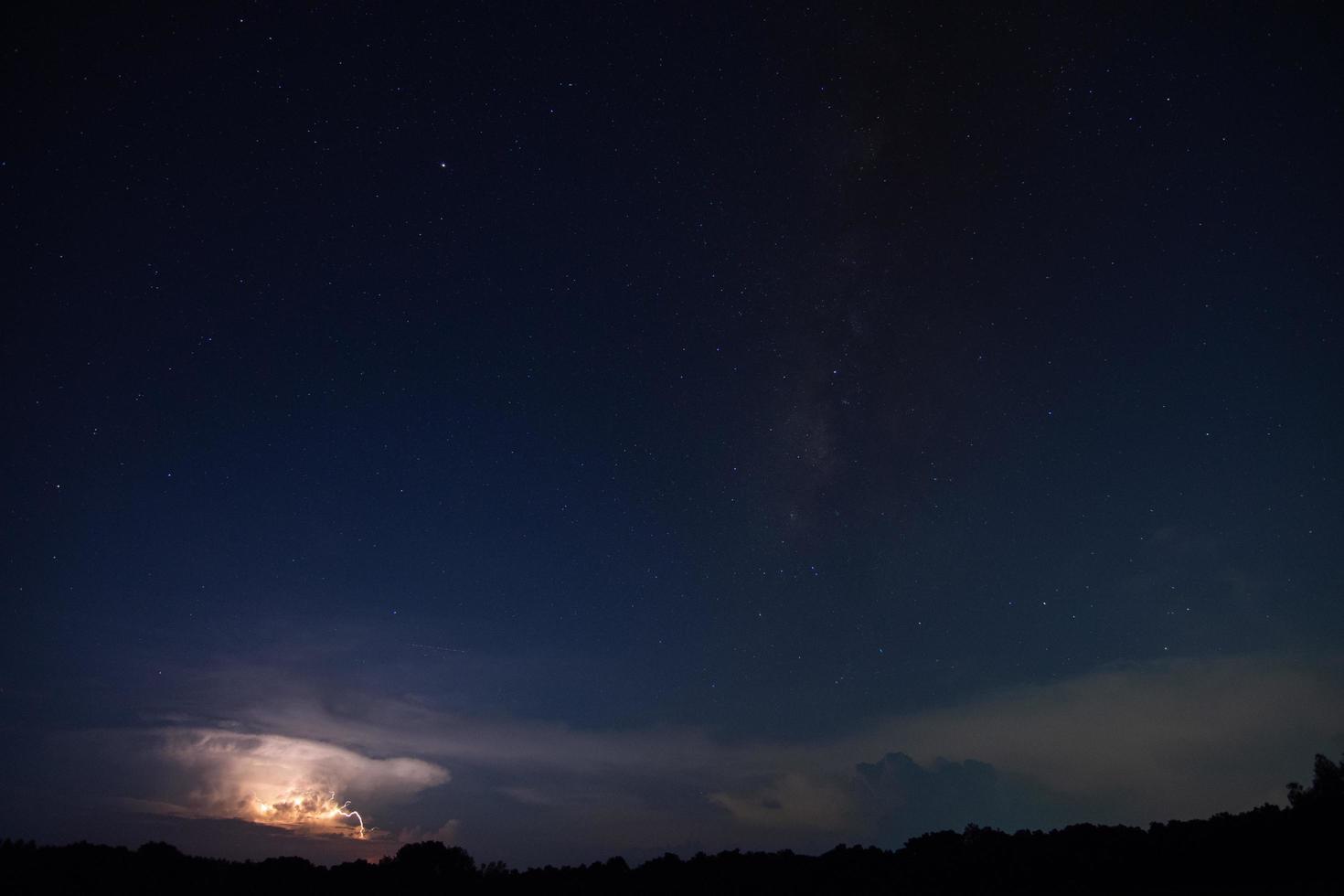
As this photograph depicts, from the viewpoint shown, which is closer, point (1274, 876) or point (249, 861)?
point (1274, 876)

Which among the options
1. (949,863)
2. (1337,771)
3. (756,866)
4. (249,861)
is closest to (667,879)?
(756,866)

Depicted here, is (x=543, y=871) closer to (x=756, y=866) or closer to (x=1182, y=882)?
(x=756, y=866)

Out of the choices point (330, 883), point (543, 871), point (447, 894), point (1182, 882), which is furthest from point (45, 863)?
point (1182, 882)

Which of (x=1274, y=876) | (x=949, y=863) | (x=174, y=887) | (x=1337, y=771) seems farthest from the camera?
(x=1337, y=771)

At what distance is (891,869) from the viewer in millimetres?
27328

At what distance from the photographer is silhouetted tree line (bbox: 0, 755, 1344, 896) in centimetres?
2388

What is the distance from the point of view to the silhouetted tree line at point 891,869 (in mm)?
23875

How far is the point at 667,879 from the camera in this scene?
28328mm

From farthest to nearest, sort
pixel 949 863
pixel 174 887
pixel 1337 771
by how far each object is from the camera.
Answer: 1. pixel 1337 771
2. pixel 949 863
3. pixel 174 887

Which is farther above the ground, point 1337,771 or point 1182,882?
point 1337,771

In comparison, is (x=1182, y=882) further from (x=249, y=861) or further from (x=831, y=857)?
(x=249, y=861)

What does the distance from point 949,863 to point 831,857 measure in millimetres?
4145

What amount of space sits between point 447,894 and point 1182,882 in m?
24.1

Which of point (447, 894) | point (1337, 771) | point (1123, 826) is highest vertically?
point (1337, 771)
